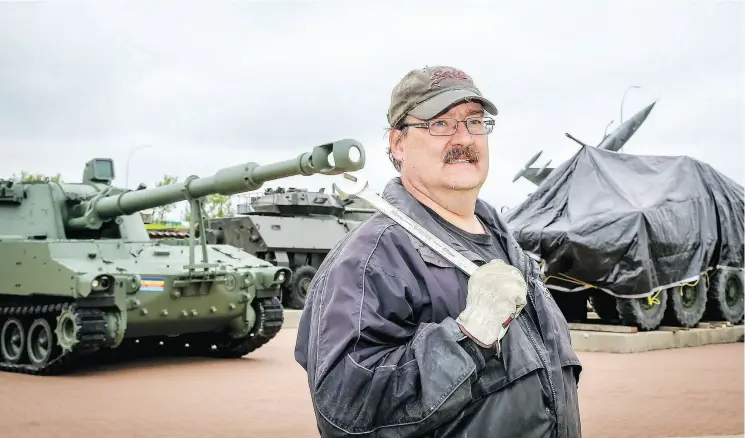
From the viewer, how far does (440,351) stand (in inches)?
94.8

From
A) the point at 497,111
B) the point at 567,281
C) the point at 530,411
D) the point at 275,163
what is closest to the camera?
the point at 530,411

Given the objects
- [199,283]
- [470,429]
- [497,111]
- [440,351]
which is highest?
[497,111]

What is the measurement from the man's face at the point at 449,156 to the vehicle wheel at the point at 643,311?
1072 cm

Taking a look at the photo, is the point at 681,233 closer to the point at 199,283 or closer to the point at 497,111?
the point at 199,283

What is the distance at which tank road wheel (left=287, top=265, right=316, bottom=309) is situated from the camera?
65.9 feet

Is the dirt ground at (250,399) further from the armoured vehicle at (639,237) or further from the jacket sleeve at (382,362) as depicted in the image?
the jacket sleeve at (382,362)

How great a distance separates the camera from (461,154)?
9.23 feet

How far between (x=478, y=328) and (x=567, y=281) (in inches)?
446

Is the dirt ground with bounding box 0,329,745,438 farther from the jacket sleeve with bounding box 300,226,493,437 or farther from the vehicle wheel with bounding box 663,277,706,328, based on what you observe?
the jacket sleeve with bounding box 300,226,493,437

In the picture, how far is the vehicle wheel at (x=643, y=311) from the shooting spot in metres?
13.0

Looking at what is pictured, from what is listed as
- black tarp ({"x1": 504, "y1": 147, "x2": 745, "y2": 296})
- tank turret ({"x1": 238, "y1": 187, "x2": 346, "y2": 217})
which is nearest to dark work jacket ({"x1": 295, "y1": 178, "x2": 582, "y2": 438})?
black tarp ({"x1": 504, "y1": 147, "x2": 745, "y2": 296})

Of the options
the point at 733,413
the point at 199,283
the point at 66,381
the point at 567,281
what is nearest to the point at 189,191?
the point at 199,283

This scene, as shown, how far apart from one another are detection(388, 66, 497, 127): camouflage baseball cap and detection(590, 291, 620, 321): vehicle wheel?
1135 cm

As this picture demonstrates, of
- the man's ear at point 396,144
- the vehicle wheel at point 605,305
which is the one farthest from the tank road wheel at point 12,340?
the man's ear at point 396,144
